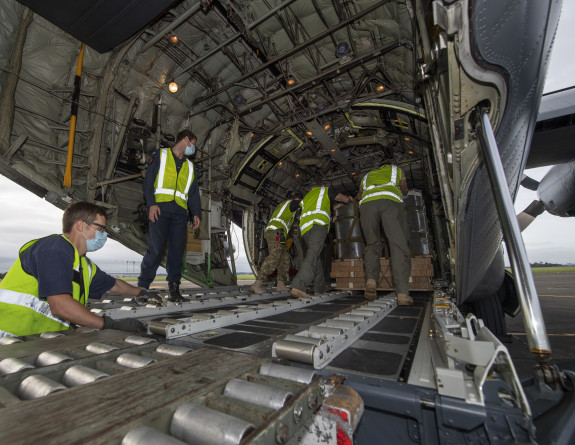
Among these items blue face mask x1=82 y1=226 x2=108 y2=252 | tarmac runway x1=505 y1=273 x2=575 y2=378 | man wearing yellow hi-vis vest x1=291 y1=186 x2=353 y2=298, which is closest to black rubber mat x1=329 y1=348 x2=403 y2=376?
tarmac runway x1=505 y1=273 x2=575 y2=378

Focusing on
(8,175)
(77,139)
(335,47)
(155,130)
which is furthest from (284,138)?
(8,175)

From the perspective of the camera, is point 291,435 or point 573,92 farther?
point 573,92

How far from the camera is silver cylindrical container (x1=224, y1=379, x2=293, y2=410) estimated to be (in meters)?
0.74

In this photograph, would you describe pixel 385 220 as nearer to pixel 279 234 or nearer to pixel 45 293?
pixel 279 234

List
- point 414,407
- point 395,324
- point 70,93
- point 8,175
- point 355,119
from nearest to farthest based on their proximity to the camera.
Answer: point 414,407
point 395,324
point 8,175
point 70,93
point 355,119

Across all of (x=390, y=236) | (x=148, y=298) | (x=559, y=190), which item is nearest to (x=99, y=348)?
(x=148, y=298)

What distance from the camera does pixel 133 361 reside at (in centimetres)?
113

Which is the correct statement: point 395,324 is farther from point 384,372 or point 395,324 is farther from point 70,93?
point 70,93

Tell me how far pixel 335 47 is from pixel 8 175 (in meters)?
6.09

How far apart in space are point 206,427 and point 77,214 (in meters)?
2.25

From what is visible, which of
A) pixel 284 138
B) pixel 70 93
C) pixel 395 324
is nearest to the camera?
pixel 395 324

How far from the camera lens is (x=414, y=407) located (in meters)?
0.91

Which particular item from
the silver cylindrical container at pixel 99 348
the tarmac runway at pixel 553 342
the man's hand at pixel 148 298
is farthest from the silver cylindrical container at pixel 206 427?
the man's hand at pixel 148 298

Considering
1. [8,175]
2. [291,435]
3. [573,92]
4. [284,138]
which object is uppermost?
[284,138]
